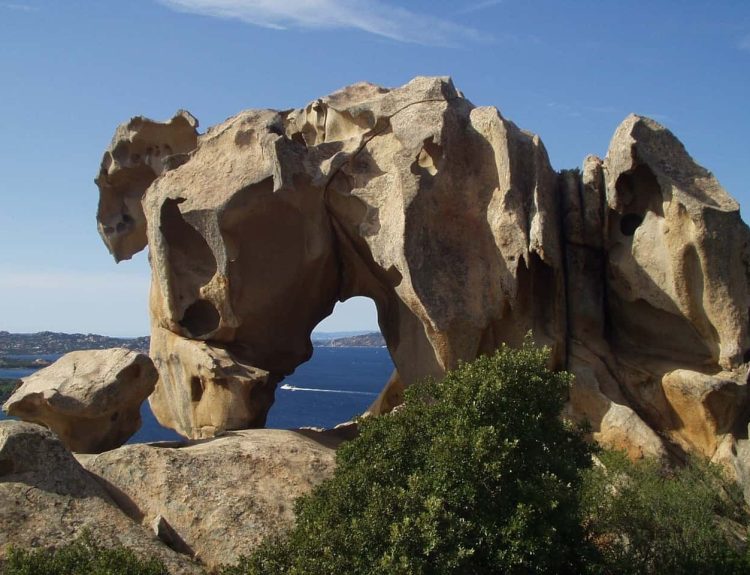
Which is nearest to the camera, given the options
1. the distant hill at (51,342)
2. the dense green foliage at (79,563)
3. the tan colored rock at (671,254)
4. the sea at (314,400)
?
the dense green foliage at (79,563)

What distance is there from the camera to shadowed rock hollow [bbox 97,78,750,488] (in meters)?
21.8

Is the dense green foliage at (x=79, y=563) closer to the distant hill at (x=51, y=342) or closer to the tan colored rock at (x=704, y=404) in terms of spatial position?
the tan colored rock at (x=704, y=404)

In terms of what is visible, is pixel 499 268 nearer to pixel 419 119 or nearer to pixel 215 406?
pixel 419 119

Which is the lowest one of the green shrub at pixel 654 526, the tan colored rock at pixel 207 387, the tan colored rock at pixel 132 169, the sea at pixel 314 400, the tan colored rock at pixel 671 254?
the sea at pixel 314 400

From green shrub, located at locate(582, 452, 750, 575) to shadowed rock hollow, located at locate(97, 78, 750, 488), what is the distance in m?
2.52

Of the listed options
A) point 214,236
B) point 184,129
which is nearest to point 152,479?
point 214,236

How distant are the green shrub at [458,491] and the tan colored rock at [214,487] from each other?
149cm

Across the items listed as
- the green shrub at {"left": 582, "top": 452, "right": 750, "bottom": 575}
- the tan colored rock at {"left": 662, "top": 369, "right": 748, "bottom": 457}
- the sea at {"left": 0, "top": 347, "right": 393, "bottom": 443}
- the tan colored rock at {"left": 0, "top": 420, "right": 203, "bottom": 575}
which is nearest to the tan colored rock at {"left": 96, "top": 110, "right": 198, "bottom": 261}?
the tan colored rock at {"left": 0, "top": 420, "right": 203, "bottom": 575}

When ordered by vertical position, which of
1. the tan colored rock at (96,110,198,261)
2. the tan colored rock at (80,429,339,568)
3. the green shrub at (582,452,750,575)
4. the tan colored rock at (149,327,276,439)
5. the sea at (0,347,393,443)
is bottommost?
the sea at (0,347,393,443)

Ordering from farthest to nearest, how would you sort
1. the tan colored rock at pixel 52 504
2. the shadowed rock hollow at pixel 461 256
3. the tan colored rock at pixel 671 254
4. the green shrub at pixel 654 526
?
1. the shadowed rock hollow at pixel 461 256
2. the tan colored rock at pixel 671 254
3. the green shrub at pixel 654 526
4. the tan colored rock at pixel 52 504

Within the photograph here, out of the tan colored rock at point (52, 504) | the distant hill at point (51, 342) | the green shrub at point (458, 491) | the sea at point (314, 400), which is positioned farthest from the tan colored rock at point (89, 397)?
the distant hill at point (51, 342)

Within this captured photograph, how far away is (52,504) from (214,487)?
295 cm

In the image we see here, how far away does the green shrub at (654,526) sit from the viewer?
53.8ft

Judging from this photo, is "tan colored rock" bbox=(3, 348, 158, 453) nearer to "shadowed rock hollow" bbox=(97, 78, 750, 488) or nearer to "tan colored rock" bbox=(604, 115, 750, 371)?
"shadowed rock hollow" bbox=(97, 78, 750, 488)
